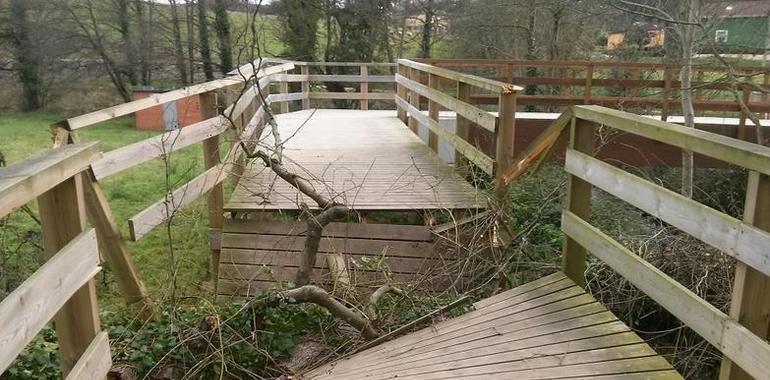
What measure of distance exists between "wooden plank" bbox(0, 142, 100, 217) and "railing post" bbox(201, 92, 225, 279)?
304 cm

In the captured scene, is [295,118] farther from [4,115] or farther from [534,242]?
[4,115]

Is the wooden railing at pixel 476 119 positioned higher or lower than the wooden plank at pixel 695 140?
lower

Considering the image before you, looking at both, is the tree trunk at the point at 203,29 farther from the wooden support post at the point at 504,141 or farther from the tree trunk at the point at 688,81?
the wooden support post at the point at 504,141

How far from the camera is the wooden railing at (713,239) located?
228 cm

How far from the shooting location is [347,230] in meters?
5.54

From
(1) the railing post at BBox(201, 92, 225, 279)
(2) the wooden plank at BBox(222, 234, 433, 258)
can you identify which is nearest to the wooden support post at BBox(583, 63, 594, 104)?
(2) the wooden plank at BBox(222, 234, 433, 258)

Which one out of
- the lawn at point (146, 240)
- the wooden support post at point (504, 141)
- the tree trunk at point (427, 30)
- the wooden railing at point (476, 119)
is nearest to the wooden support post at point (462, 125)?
the wooden railing at point (476, 119)

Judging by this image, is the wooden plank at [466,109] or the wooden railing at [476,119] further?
the wooden plank at [466,109]

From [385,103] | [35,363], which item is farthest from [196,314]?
[385,103]

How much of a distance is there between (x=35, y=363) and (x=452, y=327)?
212cm

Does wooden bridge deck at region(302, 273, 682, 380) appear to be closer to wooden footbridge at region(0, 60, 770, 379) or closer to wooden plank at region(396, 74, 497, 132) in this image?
wooden footbridge at region(0, 60, 770, 379)

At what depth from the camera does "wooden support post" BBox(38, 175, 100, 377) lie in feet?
8.05

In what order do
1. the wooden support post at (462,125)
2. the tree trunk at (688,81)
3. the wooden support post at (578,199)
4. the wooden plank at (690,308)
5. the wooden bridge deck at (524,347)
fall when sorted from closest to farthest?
the wooden plank at (690,308) → the wooden bridge deck at (524,347) → the wooden support post at (578,199) → the wooden support post at (462,125) → the tree trunk at (688,81)

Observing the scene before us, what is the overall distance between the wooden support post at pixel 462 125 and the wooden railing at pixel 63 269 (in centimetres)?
420
